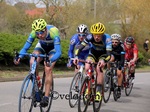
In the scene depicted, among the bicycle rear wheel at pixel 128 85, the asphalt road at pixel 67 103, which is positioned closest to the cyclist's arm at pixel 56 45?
the asphalt road at pixel 67 103

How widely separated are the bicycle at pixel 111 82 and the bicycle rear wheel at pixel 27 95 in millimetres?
3694

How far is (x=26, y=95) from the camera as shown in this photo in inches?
267

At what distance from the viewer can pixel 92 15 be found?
36594 millimetres

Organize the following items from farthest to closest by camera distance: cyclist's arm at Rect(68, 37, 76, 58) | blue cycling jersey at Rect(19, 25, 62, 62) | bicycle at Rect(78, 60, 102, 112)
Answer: cyclist's arm at Rect(68, 37, 76, 58)
bicycle at Rect(78, 60, 102, 112)
blue cycling jersey at Rect(19, 25, 62, 62)

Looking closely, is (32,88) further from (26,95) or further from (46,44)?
(46,44)

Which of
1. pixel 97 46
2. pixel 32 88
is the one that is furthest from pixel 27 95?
pixel 97 46

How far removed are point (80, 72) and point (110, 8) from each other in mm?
30301

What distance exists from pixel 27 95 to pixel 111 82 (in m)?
4.04

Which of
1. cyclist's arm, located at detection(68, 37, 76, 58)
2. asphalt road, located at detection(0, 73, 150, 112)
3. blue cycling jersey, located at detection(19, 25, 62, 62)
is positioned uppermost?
blue cycling jersey, located at detection(19, 25, 62, 62)

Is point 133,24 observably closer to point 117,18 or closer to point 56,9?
point 117,18

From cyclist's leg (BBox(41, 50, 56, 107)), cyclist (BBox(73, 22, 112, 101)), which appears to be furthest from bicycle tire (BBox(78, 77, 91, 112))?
cyclist's leg (BBox(41, 50, 56, 107))

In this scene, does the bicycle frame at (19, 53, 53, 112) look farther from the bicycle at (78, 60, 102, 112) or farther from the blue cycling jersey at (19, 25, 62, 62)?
the bicycle at (78, 60, 102, 112)

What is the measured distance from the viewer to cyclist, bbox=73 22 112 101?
8266mm

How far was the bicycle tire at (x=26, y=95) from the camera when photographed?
6657 mm
